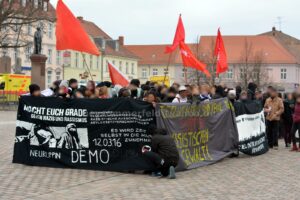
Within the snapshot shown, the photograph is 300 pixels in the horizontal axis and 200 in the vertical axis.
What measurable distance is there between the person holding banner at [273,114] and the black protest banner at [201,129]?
2.75 metres

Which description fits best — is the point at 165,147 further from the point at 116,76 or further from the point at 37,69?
the point at 37,69

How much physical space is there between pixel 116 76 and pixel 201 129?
392 centimetres

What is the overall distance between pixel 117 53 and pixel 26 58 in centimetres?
2212

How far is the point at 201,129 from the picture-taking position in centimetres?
1236

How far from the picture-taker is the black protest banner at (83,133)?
1104 centimetres

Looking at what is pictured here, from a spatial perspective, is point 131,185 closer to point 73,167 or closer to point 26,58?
point 73,167

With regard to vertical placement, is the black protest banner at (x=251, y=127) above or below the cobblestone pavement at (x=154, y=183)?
Result: above

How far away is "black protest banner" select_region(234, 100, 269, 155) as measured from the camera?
46.2 feet

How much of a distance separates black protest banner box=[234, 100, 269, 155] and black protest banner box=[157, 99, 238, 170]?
16.7 inches

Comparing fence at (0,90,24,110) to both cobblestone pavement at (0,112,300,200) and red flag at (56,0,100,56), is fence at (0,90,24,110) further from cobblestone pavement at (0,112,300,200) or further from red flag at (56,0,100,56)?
cobblestone pavement at (0,112,300,200)

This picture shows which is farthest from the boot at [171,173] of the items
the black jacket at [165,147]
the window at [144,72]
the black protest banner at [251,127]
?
the window at [144,72]

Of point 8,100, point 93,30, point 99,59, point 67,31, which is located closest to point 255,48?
point 93,30

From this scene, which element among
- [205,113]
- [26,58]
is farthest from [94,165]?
[26,58]

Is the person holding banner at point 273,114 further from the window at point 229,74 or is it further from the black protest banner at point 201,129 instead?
the window at point 229,74
